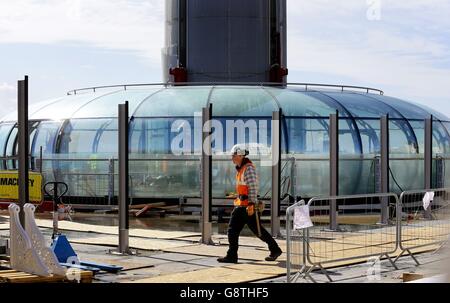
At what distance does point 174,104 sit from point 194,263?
41.9 ft

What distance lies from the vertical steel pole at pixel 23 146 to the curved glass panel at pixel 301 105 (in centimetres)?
1373

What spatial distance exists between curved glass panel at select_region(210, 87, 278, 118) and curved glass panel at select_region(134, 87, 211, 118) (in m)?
0.41

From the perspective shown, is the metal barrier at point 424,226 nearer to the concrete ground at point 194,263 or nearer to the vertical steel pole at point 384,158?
the concrete ground at point 194,263

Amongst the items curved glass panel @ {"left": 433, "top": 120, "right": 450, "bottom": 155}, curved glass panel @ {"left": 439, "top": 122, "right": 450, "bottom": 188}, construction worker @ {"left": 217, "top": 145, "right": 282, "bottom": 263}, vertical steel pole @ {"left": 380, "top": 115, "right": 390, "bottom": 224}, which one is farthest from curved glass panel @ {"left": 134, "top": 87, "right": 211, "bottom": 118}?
construction worker @ {"left": 217, "top": 145, "right": 282, "bottom": 263}

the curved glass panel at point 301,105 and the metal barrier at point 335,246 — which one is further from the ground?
the curved glass panel at point 301,105

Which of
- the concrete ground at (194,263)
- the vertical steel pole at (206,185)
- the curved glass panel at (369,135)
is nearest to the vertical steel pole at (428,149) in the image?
the curved glass panel at (369,135)

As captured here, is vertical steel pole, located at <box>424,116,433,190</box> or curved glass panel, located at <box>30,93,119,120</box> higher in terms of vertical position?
curved glass panel, located at <box>30,93,119,120</box>

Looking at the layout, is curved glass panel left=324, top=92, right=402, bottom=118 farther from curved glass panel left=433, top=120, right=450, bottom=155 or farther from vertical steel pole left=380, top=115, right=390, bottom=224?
vertical steel pole left=380, top=115, right=390, bottom=224

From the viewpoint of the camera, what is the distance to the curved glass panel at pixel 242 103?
24.1m

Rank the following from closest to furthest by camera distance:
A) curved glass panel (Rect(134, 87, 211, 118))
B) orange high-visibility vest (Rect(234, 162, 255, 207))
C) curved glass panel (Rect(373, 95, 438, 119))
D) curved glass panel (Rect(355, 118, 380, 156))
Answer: orange high-visibility vest (Rect(234, 162, 255, 207)), curved glass panel (Rect(355, 118, 380, 156)), curved glass panel (Rect(134, 87, 211, 118)), curved glass panel (Rect(373, 95, 438, 119))

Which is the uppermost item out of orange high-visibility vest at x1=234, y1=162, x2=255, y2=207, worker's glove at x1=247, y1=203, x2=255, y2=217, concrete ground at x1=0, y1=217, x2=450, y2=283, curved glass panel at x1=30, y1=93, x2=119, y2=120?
curved glass panel at x1=30, y1=93, x2=119, y2=120

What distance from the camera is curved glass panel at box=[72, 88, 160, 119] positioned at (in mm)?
25016

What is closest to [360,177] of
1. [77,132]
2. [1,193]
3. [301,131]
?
[301,131]
